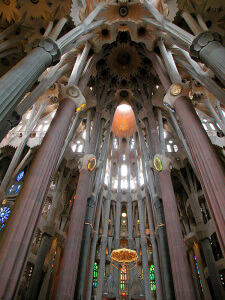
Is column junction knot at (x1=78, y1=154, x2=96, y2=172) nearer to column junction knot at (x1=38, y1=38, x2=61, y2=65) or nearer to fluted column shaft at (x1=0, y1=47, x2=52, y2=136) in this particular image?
column junction knot at (x1=38, y1=38, x2=61, y2=65)

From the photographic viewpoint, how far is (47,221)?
1669 cm

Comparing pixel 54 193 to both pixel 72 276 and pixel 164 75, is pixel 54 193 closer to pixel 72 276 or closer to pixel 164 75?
pixel 72 276

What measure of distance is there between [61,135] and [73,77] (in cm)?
434

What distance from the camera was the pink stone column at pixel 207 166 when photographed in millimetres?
6117

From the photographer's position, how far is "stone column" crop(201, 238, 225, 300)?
12.8 meters

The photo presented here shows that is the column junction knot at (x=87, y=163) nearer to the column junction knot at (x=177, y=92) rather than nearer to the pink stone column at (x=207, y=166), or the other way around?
the column junction knot at (x=177, y=92)

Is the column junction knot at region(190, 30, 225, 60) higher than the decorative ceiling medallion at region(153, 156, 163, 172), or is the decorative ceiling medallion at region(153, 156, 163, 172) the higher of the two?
the decorative ceiling medallion at region(153, 156, 163, 172)

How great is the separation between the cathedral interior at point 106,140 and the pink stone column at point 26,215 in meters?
0.03

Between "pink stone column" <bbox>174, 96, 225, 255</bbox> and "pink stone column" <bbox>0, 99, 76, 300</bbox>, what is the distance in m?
5.48

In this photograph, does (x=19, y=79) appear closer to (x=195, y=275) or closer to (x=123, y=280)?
(x=195, y=275)

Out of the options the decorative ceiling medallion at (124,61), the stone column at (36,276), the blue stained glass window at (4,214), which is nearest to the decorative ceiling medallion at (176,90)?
the decorative ceiling medallion at (124,61)

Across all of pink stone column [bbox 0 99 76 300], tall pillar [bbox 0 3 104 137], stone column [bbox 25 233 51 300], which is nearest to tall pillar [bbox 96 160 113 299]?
stone column [bbox 25 233 51 300]

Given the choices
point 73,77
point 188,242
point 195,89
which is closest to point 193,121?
point 73,77

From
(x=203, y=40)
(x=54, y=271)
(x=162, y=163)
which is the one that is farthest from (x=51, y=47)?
(x=54, y=271)
